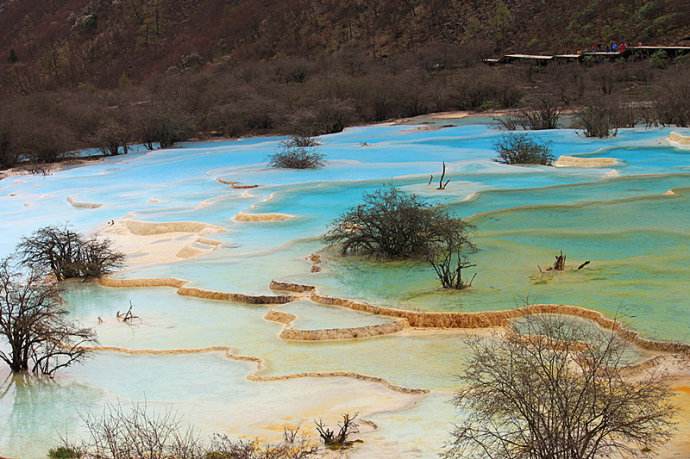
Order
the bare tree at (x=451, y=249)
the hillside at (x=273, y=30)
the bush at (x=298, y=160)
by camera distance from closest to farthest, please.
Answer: the bare tree at (x=451, y=249) → the bush at (x=298, y=160) → the hillside at (x=273, y=30)

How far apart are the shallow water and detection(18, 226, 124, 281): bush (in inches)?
12.5

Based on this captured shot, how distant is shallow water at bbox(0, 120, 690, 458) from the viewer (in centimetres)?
798

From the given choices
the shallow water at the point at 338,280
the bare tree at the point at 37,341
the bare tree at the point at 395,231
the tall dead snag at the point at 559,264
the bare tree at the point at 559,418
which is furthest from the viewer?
the bare tree at the point at 395,231

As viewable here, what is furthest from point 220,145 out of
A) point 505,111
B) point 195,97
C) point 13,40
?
point 13,40

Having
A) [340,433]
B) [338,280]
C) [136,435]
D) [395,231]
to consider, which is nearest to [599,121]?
[395,231]

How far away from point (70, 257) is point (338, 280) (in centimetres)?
404

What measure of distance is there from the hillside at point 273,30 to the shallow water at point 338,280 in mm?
22657

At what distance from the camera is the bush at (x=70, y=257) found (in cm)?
1285

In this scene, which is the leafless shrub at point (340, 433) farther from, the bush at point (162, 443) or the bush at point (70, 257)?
the bush at point (70, 257)

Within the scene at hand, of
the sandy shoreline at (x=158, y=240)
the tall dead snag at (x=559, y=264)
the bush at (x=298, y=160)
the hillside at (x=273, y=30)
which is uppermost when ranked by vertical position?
the hillside at (x=273, y=30)

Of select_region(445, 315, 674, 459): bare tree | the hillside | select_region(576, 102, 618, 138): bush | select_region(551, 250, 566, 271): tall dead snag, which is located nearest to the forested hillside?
the hillside

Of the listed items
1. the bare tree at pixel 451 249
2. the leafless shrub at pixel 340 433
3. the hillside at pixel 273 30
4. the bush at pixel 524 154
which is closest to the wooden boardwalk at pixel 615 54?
the hillside at pixel 273 30

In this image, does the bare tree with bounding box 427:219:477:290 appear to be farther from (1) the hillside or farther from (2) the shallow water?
(1) the hillside

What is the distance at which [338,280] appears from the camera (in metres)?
11.6
